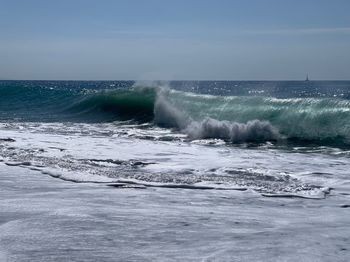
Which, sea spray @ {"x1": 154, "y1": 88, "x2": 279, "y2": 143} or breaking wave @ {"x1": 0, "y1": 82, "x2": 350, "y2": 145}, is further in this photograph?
breaking wave @ {"x1": 0, "y1": 82, "x2": 350, "y2": 145}

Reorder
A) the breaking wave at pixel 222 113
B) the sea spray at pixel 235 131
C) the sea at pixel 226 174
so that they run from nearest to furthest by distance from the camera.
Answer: the sea at pixel 226 174
the sea spray at pixel 235 131
the breaking wave at pixel 222 113

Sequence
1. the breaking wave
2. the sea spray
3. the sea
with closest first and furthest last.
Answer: the sea
the sea spray
the breaking wave

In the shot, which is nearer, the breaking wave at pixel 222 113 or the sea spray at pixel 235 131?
the sea spray at pixel 235 131

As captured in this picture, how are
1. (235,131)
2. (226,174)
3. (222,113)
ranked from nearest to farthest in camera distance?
(226,174)
(235,131)
(222,113)

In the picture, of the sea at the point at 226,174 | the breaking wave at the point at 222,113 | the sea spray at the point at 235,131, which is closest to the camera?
the sea at the point at 226,174

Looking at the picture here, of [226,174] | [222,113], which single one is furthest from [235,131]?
[226,174]

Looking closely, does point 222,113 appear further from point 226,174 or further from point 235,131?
point 226,174

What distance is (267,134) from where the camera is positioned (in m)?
15.2

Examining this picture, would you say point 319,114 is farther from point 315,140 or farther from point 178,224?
point 178,224

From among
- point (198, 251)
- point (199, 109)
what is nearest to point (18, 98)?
point (199, 109)

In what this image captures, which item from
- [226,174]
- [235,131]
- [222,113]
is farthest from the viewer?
[222,113]

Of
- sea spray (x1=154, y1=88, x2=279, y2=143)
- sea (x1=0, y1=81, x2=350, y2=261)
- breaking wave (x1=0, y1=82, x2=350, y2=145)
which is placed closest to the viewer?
sea (x1=0, y1=81, x2=350, y2=261)

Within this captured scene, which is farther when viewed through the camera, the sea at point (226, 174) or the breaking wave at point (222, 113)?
the breaking wave at point (222, 113)

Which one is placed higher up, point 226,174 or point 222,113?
point 222,113
